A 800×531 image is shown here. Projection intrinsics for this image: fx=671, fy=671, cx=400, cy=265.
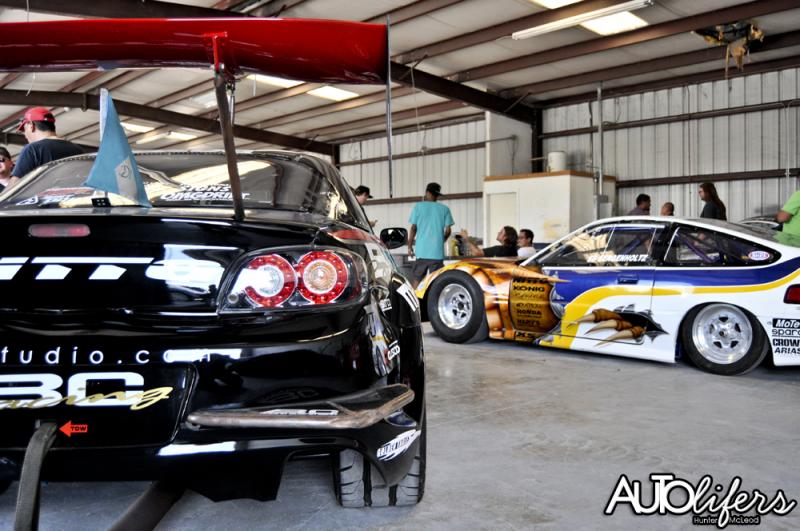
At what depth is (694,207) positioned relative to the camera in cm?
1341

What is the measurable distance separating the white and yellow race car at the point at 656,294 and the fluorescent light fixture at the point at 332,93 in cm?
1032

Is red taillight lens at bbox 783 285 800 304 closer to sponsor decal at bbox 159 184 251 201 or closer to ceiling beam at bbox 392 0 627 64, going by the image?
sponsor decal at bbox 159 184 251 201

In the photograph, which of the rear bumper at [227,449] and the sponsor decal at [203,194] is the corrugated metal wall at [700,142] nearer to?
the sponsor decal at [203,194]

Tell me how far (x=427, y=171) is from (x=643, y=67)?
23.4ft

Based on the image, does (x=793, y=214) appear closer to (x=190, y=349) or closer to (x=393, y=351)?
(x=393, y=351)

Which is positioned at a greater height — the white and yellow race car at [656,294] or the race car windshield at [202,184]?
the race car windshield at [202,184]

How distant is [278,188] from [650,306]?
141 inches

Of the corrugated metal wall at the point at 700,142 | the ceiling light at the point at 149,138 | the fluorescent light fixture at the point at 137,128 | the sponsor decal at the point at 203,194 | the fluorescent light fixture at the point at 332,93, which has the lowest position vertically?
the sponsor decal at the point at 203,194

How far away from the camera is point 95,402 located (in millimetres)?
1585

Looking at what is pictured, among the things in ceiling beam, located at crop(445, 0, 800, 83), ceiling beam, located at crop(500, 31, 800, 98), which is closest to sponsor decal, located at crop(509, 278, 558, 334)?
ceiling beam, located at crop(445, 0, 800, 83)

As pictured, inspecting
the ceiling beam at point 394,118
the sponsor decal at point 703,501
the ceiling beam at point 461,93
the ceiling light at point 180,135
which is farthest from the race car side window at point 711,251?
the ceiling light at point 180,135

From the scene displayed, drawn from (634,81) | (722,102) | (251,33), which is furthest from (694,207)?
(251,33)

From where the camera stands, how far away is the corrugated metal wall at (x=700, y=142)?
12453mm

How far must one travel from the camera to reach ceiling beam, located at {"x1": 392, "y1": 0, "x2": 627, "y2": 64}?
10.0 m
